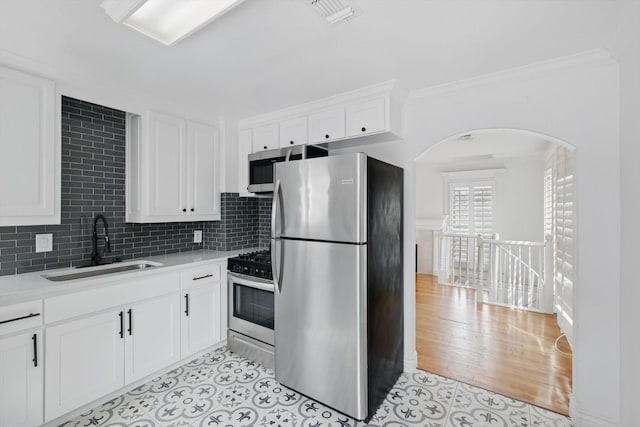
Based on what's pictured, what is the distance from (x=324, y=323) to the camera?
210 centimetres

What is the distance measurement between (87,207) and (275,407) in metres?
2.32

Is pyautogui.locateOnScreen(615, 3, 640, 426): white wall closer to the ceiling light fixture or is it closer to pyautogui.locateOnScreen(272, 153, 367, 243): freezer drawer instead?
pyautogui.locateOnScreen(272, 153, 367, 243): freezer drawer

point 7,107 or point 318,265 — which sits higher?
point 7,107

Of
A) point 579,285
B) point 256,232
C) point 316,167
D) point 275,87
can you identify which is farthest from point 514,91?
point 256,232

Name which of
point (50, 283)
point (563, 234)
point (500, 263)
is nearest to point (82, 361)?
point (50, 283)

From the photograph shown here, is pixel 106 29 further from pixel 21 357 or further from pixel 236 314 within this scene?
pixel 236 314

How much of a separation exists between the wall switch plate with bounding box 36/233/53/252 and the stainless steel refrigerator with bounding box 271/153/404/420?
5.90ft

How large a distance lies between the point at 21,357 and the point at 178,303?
998 mm

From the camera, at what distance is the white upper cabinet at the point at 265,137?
3150mm

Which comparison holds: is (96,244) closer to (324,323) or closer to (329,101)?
(324,323)

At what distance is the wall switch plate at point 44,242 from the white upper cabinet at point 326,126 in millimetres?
2317

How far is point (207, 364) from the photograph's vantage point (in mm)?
2742

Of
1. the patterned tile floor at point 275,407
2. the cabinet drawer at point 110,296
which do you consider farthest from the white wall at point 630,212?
the cabinet drawer at point 110,296

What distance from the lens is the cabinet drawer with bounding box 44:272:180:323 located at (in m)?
1.91
